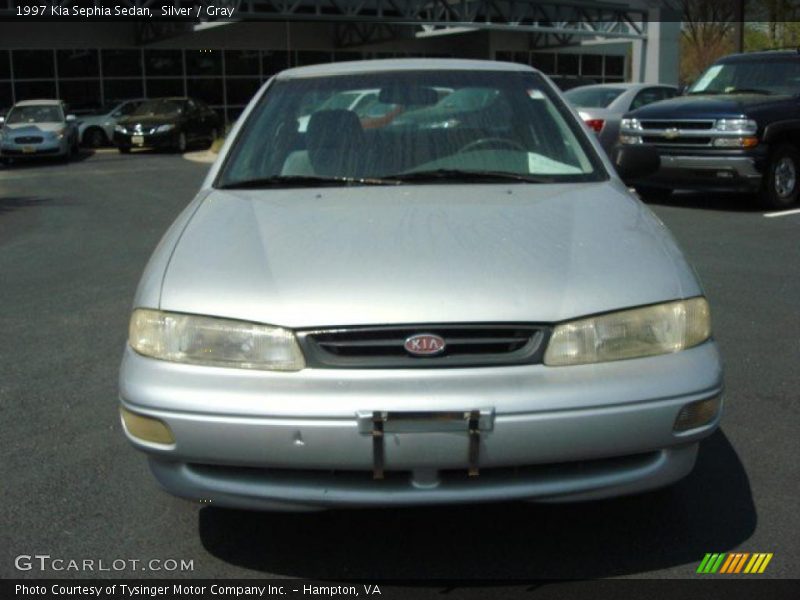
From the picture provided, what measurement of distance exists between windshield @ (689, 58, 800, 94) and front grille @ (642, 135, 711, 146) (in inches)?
51.2

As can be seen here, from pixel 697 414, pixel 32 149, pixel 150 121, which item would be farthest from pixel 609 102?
pixel 150 121

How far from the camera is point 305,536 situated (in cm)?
352

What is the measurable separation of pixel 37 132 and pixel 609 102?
14.4m

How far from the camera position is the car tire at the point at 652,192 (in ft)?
42.9

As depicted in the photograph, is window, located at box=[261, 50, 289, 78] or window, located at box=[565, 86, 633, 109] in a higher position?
window, located at box=[261, 50, 289, 78]

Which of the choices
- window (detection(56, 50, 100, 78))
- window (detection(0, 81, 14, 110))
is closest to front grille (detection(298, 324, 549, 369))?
window (detection(0, 81, 14, 110))

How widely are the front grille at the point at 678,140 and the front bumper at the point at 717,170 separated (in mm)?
Result: 132

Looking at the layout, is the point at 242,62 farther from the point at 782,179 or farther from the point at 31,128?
the point at 782,179

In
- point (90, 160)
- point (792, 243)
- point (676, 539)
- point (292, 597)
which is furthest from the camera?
point (90, 160)

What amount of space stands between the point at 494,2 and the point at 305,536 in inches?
1321

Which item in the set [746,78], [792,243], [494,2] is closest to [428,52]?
[494,2]

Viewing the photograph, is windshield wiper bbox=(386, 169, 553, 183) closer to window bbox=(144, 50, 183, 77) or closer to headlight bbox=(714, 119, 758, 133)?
headlight bbox=(714, 119, 758, 133)

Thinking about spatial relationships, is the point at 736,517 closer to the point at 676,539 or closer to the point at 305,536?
the point at 676,539

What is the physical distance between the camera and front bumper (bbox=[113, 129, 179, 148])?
26.6 metres
